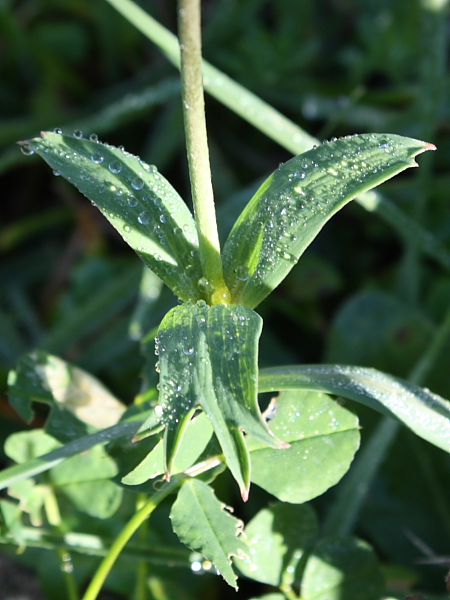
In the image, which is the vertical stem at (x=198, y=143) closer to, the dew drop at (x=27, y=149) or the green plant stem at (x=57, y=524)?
the dew drop at (x=27, y=149)

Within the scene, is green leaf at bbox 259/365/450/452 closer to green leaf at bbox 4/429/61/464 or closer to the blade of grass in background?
green leaf at bbox 4/429/61/464

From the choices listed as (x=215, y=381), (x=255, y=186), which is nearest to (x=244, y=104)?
(x=255, y=186)

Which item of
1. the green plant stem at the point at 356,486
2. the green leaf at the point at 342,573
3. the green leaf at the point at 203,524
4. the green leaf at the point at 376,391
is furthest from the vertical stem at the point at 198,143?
the green plant stem at the point at 356,486

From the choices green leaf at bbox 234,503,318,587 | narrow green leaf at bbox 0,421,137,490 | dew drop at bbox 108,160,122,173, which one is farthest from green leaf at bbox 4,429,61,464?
dew drop at bbox 108,160,122,173

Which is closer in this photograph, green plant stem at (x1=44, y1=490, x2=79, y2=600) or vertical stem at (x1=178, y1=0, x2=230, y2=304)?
vertical stem at (x1=178, y1=0, x2=230, y2=304)

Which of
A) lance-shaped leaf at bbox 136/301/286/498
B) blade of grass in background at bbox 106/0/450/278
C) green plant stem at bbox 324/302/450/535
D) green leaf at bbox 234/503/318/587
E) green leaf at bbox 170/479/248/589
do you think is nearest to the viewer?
lance-shaped leaf at bbox 136/301/286/498
